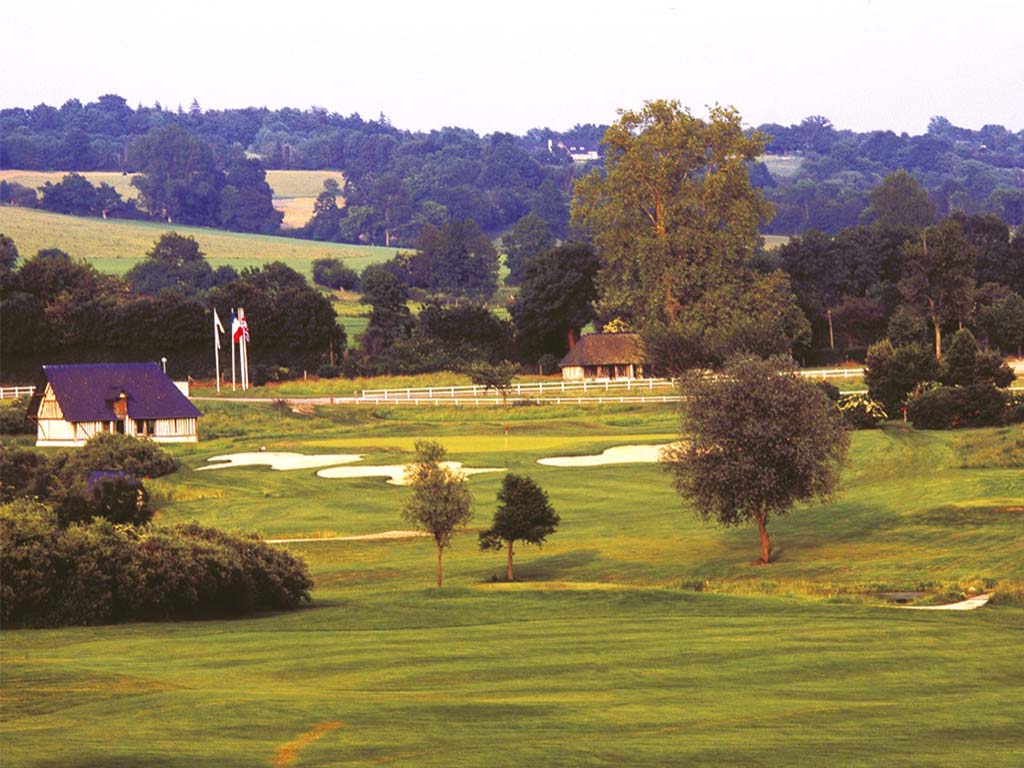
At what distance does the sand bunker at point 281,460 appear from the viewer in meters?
72.1

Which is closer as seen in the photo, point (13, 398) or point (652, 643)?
point (652, 643)

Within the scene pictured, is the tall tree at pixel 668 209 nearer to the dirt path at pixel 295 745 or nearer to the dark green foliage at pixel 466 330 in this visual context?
the dark green foliage at pixel 466 330

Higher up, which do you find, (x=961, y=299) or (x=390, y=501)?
(x=961, y=299)

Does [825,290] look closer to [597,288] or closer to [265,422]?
[597,288]

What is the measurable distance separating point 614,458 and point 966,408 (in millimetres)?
17994

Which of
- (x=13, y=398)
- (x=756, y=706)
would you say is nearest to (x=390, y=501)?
(x=756, y=706)

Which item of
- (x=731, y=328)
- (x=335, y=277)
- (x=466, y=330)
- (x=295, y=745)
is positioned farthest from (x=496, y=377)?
(x=335, y=277)

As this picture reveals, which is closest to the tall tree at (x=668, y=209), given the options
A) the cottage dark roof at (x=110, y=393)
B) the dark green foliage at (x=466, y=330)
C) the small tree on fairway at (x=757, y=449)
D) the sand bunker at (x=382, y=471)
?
the dark green foliage at (x=466, y=330)

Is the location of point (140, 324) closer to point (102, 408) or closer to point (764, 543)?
point (102, 408)

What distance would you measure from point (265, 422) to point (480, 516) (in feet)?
124

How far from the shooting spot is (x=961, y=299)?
114 metres

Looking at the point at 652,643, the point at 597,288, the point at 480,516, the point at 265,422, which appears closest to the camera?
the point at 652,643

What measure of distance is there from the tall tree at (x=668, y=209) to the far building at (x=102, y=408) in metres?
40.1

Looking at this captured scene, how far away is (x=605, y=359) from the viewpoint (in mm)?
119812
